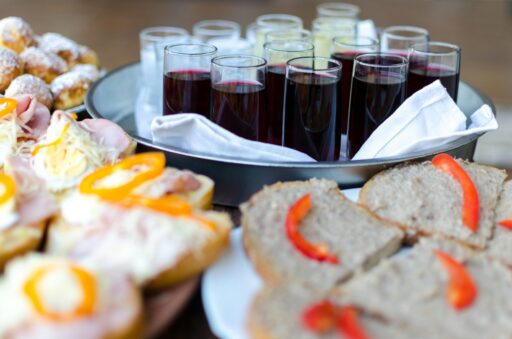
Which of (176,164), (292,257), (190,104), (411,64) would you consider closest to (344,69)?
(411,64)

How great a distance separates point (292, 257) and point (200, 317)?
0.23 meters

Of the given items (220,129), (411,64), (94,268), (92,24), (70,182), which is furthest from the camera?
(92,24)

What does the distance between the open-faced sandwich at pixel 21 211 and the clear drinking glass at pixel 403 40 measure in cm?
140

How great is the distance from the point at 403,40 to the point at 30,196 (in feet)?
4.86

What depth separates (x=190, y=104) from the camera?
190 centimetres

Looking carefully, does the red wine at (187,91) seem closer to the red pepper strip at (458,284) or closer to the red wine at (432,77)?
the red wine at (432,77)

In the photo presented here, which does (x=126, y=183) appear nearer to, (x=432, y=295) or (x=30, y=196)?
(x=30, y=196)

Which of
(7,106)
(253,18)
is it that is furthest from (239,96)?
(253,18)

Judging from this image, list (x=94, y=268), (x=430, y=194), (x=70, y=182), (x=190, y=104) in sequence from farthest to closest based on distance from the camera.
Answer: (x=190, y=104) → (x=430, y=194) → (x=70, y=182) → (x=94, y=268)

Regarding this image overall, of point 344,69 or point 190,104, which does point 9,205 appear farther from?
point 344,69

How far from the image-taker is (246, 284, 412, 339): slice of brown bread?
108 cm

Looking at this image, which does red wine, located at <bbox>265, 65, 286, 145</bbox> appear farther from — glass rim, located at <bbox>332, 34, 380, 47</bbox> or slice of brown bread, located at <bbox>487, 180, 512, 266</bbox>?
slice of brown bread, located at <bbox>487, 180, 512, 266</bbox>

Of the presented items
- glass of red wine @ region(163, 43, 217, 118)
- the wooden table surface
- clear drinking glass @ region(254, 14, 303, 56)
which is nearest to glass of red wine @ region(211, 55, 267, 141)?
glass of red wine @ region(163, 43, 217, 118)

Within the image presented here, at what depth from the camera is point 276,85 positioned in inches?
77.3
